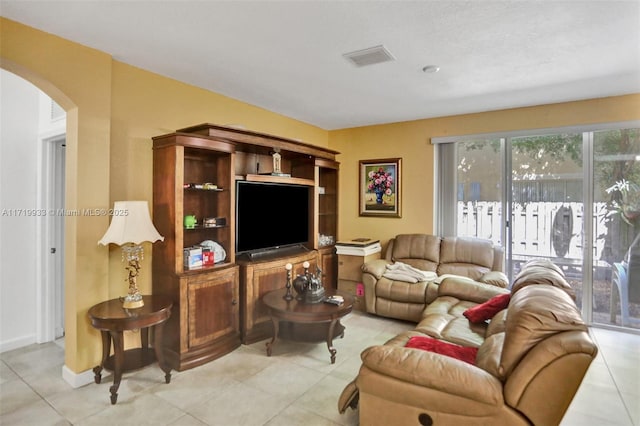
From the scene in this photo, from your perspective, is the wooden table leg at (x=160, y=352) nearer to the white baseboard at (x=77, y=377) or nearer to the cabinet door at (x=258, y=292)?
the white baseboard at (x=77, y=377)

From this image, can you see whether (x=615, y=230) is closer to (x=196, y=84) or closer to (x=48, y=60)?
Result: (x=196, y=84)

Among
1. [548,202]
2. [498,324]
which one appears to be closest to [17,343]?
[498,324]

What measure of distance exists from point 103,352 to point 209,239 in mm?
1319

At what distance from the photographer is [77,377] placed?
2566mm

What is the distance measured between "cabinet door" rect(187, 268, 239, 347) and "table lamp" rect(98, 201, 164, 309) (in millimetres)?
452

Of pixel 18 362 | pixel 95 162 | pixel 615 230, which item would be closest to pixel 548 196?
pixel 615 230

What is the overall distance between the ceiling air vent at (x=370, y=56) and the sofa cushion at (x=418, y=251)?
2626 mm

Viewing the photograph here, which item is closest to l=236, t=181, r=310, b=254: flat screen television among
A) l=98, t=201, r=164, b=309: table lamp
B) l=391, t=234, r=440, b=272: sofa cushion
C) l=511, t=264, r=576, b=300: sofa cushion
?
l=98, t=201, r=164, b=309: table lamp

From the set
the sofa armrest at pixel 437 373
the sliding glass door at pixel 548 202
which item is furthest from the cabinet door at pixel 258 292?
the sliding glass door at pixel 548 202

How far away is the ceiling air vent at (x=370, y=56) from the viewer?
2.66m

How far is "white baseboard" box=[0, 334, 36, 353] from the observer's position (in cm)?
317

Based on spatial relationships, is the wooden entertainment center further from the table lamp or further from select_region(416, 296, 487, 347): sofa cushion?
select_region(416, 296, 487, 347): sofa cushion

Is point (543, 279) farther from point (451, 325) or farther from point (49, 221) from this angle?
point (49, 221)

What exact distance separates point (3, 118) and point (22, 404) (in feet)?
8.66
